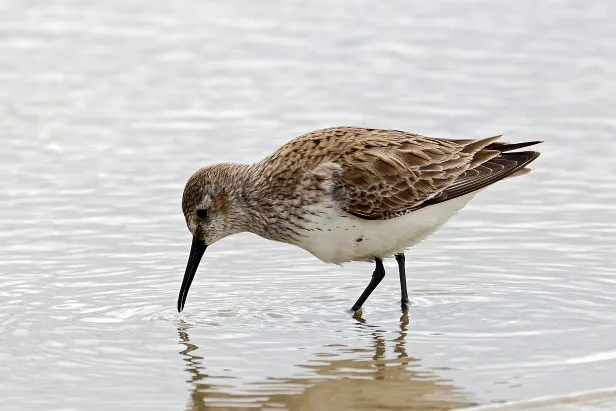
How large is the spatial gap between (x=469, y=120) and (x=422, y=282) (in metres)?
3.26

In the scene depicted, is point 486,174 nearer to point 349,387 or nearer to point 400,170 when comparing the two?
point 400,170

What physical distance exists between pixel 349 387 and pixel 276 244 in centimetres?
297

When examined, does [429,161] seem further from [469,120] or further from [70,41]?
[70,41]

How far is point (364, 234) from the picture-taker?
8.59 meters

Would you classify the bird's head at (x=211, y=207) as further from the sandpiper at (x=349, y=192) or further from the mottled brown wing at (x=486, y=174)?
the mottled brown wing at (x=486, y=174)

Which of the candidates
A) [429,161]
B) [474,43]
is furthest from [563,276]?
[474,43]

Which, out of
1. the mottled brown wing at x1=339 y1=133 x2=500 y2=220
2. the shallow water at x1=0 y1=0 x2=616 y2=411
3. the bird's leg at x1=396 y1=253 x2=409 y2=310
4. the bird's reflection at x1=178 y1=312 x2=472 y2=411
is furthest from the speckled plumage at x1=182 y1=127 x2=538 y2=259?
the bird's reflection at x1=178 y1=312 x2=472 y2=411

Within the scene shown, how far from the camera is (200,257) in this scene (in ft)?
28.9

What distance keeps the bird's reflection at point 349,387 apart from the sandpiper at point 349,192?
1078 mm

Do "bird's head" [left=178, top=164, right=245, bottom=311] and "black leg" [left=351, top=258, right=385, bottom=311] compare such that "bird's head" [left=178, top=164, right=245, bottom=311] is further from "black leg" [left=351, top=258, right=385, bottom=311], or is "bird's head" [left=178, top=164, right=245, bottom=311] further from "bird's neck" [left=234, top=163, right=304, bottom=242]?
"black leg" [left=351, top=258, right=385, bottom=311]

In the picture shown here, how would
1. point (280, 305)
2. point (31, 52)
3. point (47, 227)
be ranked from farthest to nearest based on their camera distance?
point (31, 52)
point (47, 227)
point (280, 305)

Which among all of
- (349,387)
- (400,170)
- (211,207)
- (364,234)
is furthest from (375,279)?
(349,387)

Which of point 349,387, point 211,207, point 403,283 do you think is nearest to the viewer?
point 349,387

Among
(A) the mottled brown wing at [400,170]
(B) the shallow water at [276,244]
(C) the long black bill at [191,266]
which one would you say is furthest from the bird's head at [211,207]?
(A) the mottled brown wing at [400,170]
